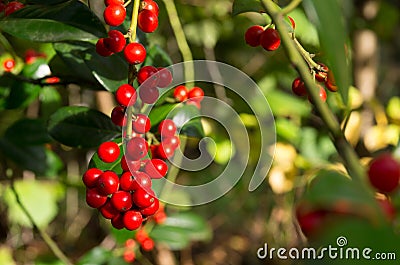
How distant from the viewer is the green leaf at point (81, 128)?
0.80 meters

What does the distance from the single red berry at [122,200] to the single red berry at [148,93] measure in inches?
4.7

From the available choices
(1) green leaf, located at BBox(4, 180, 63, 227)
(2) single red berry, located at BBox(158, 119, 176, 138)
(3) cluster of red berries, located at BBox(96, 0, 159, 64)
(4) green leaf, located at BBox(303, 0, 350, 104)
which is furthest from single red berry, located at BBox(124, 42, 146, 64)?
(1) green leaf, located at BBox(4, 180, 63, 227)

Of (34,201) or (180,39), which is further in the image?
(34,201)

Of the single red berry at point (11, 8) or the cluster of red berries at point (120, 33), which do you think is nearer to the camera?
the cluster of red berries at point (120, 33)

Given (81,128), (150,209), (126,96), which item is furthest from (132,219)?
(81,128)

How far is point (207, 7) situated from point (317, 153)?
0.62m

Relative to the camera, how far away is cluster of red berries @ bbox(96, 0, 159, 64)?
2.04ft

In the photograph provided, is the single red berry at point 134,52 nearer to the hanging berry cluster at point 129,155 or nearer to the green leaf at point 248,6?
the hanging berry cluster at point 129,155

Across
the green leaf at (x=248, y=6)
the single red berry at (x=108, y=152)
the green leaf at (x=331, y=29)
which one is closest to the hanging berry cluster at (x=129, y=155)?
the single red berry at (x=108, y=152)

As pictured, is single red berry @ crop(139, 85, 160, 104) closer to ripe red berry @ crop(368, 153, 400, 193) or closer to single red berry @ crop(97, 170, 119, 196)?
single red berry @ crop(97, 170, 119, 196)

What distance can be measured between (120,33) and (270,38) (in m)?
0.17

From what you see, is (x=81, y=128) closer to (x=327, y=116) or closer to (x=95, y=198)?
→ (x=95, y=198)

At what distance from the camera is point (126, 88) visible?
629 mm

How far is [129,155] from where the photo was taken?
24.2 inches
